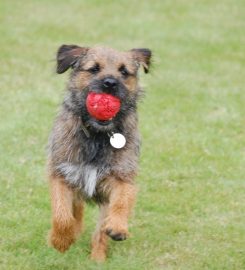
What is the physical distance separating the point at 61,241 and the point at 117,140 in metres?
0.91

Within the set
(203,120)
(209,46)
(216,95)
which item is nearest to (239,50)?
(209,46)

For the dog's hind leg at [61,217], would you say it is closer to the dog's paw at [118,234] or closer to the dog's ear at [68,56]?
the dog's paw at [118,234]

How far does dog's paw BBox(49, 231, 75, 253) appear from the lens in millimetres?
5883

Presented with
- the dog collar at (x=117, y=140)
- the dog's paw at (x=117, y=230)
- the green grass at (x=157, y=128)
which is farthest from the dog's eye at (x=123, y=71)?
the green grass at (x=157, y=128)

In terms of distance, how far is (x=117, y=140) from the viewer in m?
6.04

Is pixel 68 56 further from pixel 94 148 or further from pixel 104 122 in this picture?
pixel 94 148

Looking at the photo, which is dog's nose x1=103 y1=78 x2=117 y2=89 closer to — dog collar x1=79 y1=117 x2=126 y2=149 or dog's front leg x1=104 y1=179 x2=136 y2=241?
dog collar x1=79 y1=117 x2=126 y2=149

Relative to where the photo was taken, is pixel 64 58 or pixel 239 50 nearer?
pixel 64 58

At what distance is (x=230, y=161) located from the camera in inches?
345

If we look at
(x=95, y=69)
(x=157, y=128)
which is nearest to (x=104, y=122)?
(x=95, y=69)

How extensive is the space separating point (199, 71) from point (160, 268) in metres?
7.36

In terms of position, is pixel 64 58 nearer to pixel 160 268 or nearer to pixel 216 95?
pixel 160 268

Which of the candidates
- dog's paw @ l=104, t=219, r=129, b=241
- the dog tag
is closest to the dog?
the dog tag

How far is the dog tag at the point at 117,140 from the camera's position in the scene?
6.04 metres
